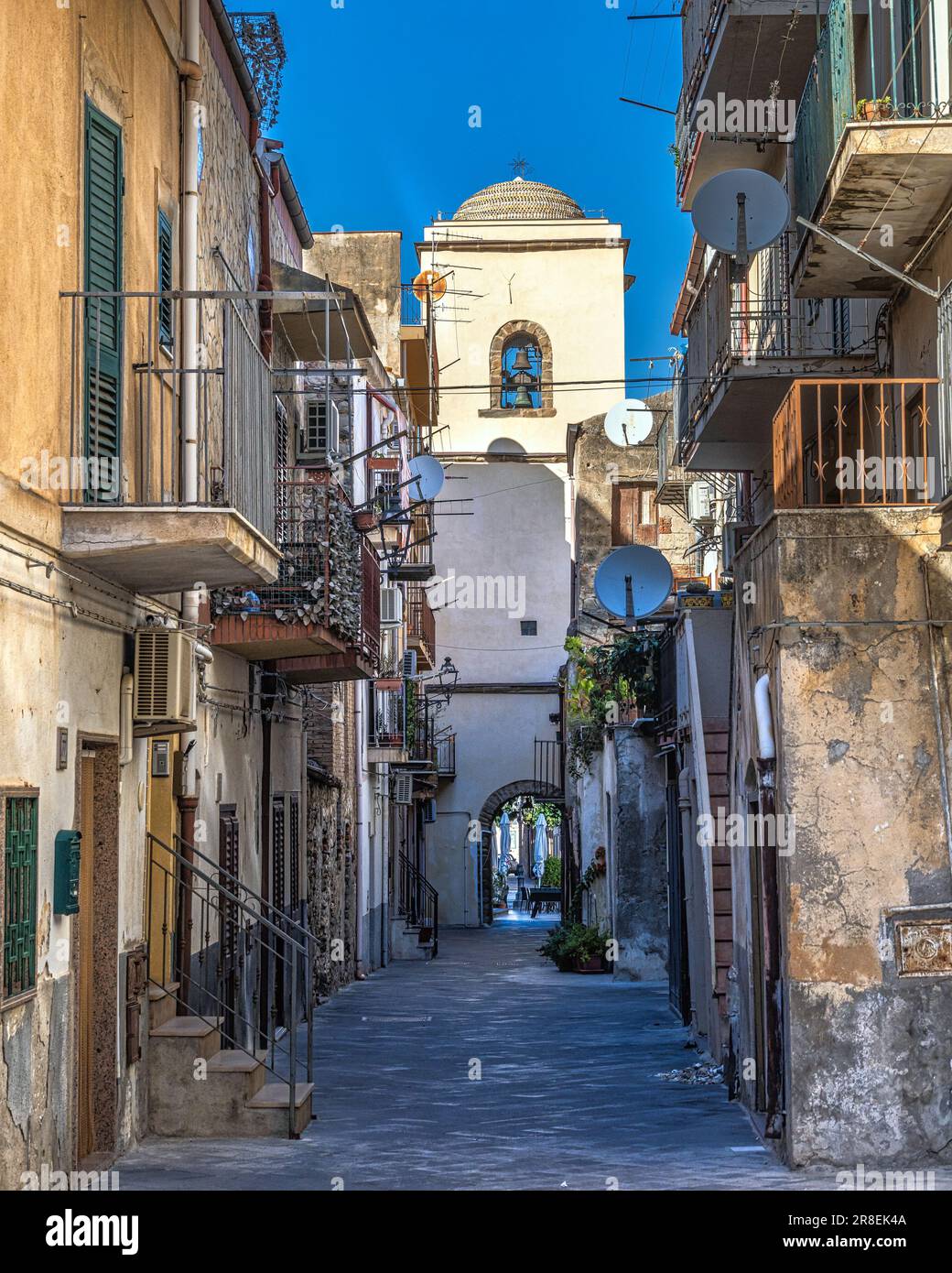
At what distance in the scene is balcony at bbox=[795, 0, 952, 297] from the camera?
11.2 meters

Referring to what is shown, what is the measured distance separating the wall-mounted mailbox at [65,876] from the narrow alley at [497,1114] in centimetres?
190

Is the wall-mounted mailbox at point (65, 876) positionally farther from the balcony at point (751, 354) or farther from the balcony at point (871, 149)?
the balcony at point (751, 354)

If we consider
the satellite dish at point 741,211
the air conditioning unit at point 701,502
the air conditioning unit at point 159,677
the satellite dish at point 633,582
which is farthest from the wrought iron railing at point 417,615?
the air conditioning unit at point 159,677

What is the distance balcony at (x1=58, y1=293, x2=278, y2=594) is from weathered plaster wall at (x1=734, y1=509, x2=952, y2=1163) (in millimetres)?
3627

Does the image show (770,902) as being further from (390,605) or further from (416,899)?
(416,899)

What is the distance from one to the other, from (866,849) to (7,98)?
22.6ft

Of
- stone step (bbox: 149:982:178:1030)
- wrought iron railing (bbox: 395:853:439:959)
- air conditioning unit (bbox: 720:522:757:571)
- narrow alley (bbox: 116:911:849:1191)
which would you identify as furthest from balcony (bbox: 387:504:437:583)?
stone step (bbox: 149:982:178:1030)

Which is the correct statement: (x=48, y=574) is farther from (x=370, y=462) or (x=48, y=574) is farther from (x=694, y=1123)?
(x=370, y=462)

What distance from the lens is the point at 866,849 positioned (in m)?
10.9

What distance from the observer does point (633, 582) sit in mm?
19625

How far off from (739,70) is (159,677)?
8656 millimetres

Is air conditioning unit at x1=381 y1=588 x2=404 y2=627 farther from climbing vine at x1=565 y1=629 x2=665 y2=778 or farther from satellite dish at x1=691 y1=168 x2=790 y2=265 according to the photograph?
satellite dish at x1=691 y1=168 x2=790 y2=265

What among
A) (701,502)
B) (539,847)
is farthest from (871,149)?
(539,847)

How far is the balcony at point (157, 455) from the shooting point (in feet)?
31.2
